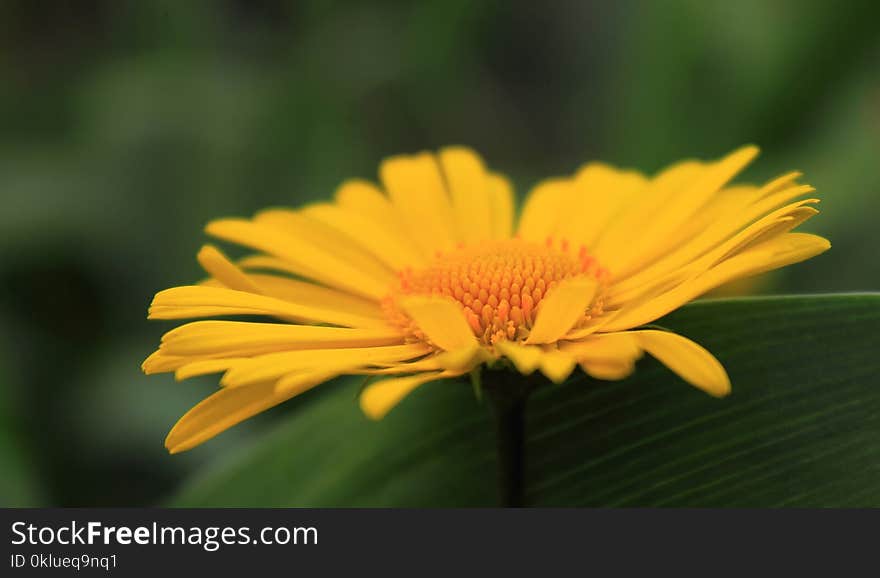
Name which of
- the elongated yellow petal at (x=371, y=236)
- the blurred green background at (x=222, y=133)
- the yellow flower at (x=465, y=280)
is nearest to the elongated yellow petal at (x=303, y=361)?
the yellow flower at (x=465, y=280)

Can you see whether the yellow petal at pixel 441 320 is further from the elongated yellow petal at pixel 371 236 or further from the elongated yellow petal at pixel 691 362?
the elongated yellow petal at pixel 371 236

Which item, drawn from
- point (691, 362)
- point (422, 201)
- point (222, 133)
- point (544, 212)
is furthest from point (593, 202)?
point (222, 133)

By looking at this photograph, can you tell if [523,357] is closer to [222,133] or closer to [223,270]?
[223,270]

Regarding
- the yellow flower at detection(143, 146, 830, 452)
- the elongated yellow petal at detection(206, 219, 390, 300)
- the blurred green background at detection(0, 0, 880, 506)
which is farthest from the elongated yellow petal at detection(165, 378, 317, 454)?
the blurred green background at detection(0, 0, 880, 506)

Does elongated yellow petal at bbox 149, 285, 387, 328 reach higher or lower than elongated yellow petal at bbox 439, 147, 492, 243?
lower

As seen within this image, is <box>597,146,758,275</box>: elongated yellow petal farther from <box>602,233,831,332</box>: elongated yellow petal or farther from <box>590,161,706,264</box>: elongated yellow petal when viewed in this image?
<box>602,233,831,332</box>: elongated yellow petal

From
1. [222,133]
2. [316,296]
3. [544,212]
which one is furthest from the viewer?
[222,133]
